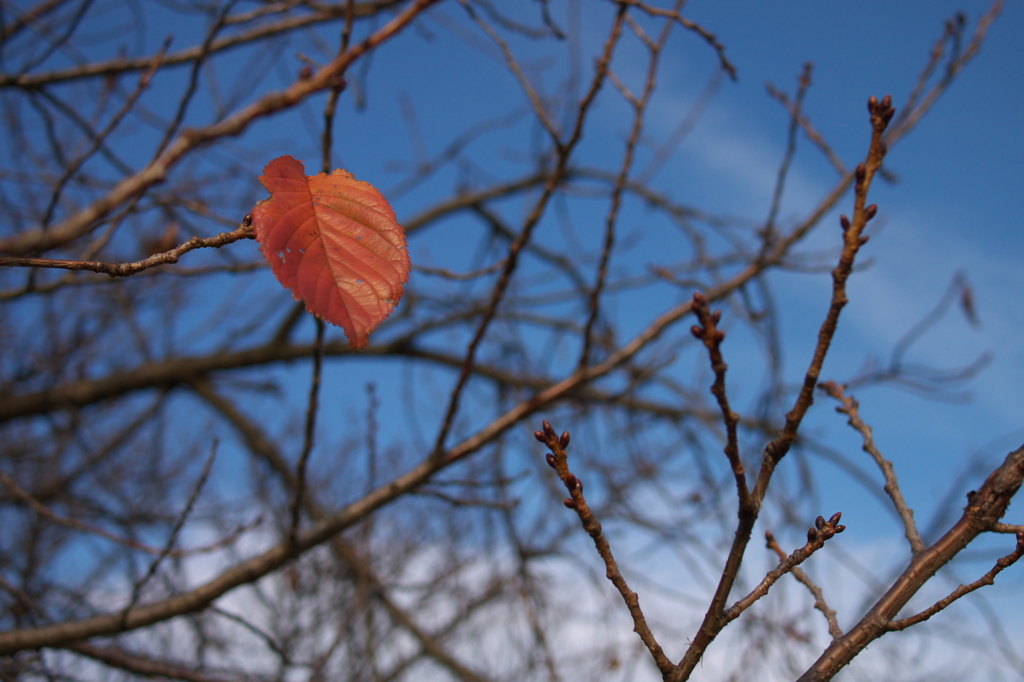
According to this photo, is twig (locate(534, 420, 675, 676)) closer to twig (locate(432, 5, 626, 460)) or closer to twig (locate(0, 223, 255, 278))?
twig (locate(0, 223, 255, 278))

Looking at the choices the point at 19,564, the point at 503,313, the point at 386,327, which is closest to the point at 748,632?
the point at 503,313

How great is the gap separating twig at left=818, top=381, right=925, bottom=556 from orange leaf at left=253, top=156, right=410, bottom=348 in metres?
0.75

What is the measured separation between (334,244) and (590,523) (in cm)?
39

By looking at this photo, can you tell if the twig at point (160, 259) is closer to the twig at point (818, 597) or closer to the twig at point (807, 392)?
the twig at point (807, 392)

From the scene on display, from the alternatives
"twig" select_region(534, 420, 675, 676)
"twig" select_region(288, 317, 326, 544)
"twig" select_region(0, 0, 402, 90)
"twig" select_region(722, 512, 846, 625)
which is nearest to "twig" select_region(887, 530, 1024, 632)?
"twig" select_region(722, 512, 846, 625)

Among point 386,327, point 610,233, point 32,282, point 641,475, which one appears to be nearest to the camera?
point 610,233

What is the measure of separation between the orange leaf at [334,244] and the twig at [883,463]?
75 centimetres

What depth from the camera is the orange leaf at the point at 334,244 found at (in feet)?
2.21

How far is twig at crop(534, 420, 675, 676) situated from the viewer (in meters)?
0.61

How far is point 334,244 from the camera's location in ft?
2.38

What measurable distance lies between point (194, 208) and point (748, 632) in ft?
8.29

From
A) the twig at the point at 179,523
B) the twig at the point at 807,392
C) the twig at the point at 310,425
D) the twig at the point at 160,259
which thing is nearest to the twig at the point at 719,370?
the twig at the point at 807,392

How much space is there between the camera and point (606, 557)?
26.7 inches

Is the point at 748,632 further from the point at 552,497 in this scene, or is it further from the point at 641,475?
the point at 552,497
